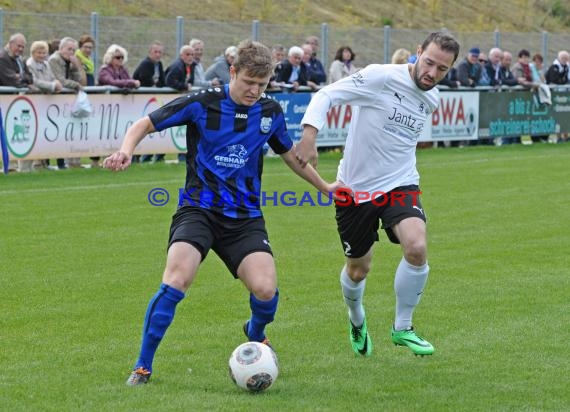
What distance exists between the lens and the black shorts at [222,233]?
6.14m

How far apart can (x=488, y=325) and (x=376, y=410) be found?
2205 mm

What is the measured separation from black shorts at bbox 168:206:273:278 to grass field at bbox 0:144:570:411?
0.70 metres

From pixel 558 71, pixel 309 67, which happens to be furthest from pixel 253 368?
pixel 558 71

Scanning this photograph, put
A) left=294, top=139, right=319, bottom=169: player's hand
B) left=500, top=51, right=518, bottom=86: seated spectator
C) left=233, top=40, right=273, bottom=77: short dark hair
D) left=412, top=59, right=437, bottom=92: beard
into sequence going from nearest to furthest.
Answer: left=233, top=40, right=273, bottom=77: short dark hair
left=294, top=139, right=319, bottom=169: player's hand
left=412, top=59, right=437, bottom=92: beard
left=500, top=51, right=518, bottom=86: seated spectator

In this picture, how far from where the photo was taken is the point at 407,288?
6.87 m

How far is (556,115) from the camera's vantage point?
25844mm

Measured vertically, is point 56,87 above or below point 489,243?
above

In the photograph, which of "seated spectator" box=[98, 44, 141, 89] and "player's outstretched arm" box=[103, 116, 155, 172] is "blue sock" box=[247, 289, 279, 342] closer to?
"player's outstretched arm" box=[103, 116, 155, 172]

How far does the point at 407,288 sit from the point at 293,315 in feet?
4.28

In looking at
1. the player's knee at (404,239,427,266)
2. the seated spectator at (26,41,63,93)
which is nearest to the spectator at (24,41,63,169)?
the seated spectator at (26,41,63,93)

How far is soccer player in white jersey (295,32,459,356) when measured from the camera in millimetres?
6875

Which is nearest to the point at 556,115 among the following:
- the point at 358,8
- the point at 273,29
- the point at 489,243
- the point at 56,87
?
the point at 273,29

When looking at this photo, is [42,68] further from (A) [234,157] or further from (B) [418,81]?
(A) [234,157]

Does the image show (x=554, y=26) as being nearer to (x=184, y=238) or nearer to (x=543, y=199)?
(x=543, y=199)
